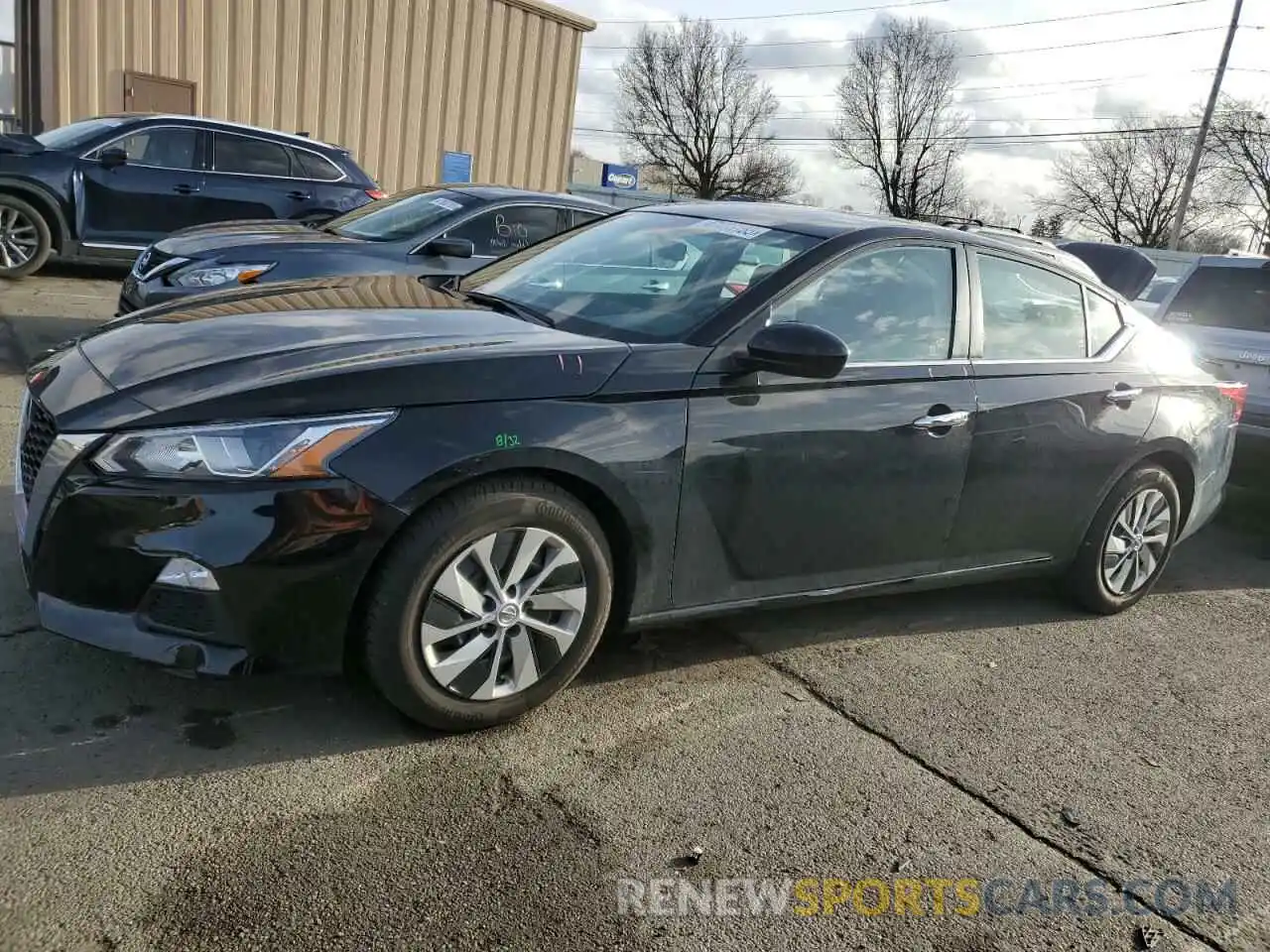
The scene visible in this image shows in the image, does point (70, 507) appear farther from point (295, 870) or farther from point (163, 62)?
point (163, 62)

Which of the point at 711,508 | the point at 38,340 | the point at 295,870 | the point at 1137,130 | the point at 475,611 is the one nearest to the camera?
the point at 295,870

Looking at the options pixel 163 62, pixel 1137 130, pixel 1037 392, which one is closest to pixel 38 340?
pixel 1037 392

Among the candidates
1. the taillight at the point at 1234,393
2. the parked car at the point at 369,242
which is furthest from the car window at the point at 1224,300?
the parked car at the point at 369,242

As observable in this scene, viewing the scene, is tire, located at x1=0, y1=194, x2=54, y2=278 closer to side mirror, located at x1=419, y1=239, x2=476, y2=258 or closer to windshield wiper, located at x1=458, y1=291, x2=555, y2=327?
side mirror, located at x1=419, y1=239, x2=476, y2=258

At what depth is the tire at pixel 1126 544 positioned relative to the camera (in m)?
4.54

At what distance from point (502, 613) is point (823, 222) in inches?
76.3

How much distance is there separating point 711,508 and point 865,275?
1.07 meters

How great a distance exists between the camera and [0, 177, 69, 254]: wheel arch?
945 cm

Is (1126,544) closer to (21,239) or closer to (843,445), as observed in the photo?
(843,445)

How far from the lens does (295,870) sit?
2430mm

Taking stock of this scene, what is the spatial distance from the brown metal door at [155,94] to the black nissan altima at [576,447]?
1230cm

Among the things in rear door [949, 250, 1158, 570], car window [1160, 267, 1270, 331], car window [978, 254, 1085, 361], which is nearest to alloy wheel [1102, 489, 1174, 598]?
rear door [949, 250, 1158, 570]

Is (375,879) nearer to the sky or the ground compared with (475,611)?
nearer to the ground

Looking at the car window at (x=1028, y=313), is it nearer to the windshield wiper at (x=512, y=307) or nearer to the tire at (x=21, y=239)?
the windshield wiper at (x=512, y=307)
